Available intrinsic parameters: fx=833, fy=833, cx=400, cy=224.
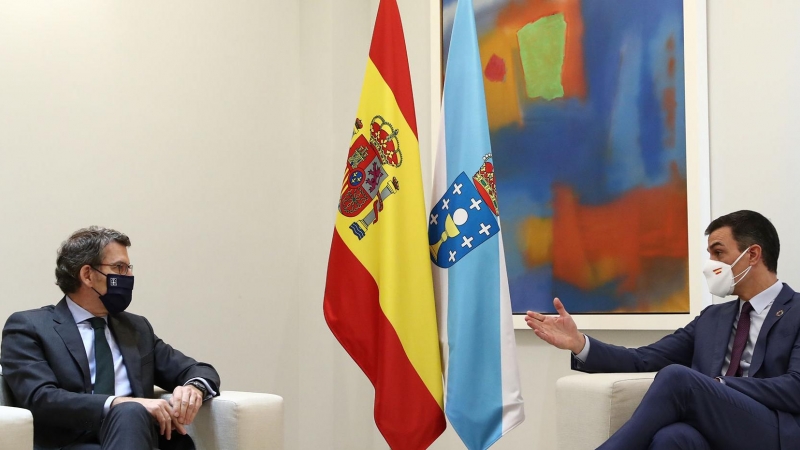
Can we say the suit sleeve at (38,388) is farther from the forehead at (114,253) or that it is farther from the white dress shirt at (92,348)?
the forehead at (114,253)

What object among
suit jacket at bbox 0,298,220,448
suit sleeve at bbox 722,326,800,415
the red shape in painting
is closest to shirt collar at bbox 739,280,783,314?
suit sleeve at bbox 722,326,800,415

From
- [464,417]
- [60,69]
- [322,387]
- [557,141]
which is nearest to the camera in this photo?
[464,417]

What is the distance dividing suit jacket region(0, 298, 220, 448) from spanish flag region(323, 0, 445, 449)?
61cm

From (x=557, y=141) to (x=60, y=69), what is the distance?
2.28 meters

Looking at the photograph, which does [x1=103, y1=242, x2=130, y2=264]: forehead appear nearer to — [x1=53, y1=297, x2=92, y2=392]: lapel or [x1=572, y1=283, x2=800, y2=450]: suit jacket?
[x1=53, y1=297, x2=92, y2=392]: lapel

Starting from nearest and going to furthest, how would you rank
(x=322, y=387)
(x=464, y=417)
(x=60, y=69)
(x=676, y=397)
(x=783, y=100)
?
(x=676, y=397)
(x=464, y=417)
(x=783, y=100)
(x=60, y=69)
(x=322, y=387)

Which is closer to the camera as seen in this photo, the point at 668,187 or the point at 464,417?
the point at 464,417

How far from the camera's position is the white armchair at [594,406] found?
2797 mm

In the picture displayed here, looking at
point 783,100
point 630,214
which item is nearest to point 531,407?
point 630,214

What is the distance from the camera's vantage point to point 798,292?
3.19 metres

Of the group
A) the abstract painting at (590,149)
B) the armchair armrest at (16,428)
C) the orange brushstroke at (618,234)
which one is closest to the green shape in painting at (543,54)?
the abstract painting at (590,149)

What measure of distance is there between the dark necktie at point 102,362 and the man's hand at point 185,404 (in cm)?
31

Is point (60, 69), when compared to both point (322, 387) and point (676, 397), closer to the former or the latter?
point (322, 387)

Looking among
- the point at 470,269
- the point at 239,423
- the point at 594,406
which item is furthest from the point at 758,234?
the point at 239,423
